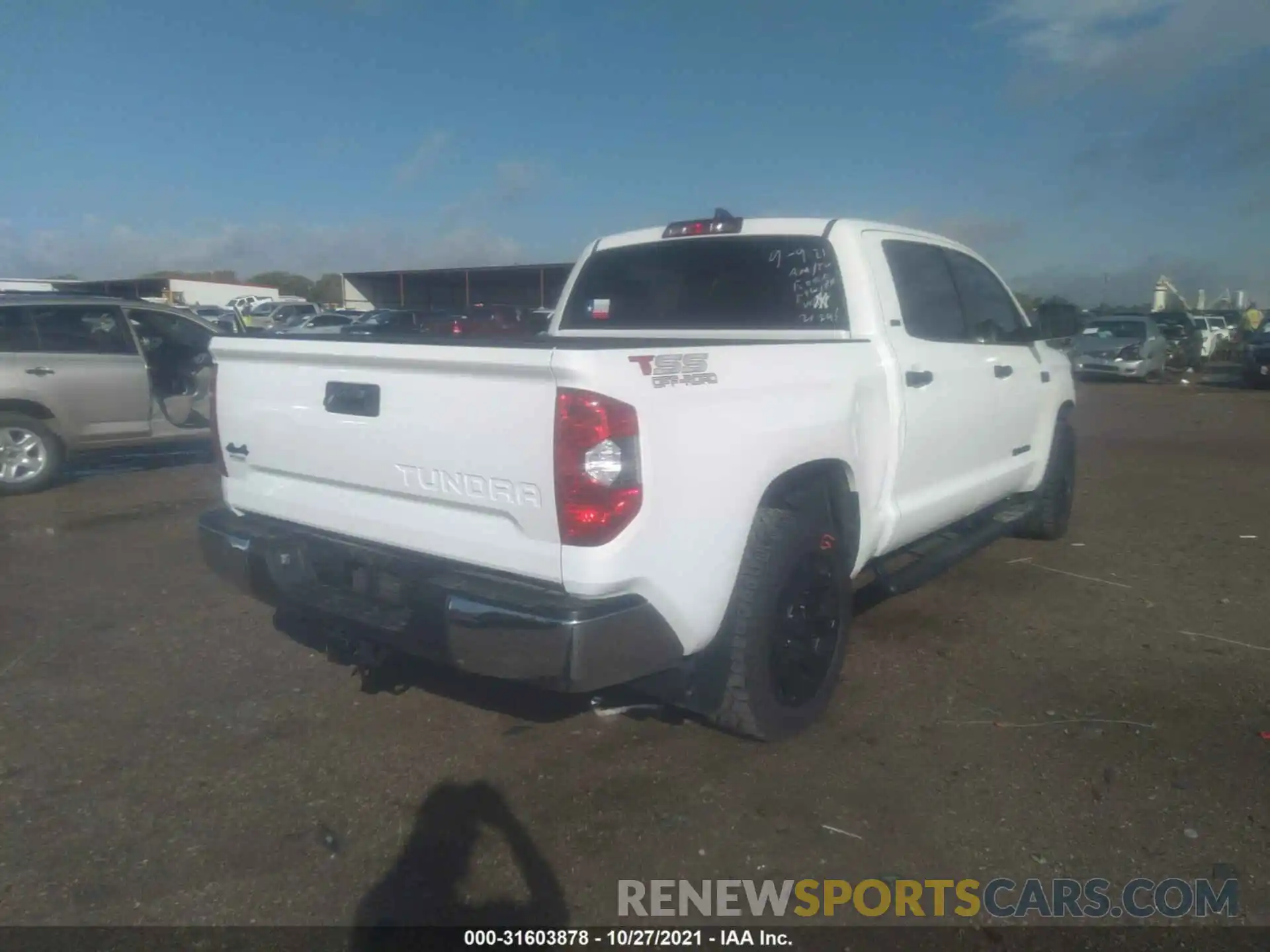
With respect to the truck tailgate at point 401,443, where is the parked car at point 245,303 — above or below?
below

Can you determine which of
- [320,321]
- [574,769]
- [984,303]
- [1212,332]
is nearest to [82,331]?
[574,769]

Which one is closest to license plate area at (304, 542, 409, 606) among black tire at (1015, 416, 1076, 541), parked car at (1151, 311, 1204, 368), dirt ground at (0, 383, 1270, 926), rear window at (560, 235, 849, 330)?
dirt ground at (0, 383, 1270, 926)

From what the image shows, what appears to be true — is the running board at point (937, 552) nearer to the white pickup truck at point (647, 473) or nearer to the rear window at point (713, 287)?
the white pickup truck at point (647, 473)

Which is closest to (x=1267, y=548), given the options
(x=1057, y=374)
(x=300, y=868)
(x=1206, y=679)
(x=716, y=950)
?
(x=1057, y=374)

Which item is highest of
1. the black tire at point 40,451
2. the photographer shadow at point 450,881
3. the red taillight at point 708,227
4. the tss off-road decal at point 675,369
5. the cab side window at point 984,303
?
the red taillight at point 708,227

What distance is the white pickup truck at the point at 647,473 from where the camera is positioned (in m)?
2.76

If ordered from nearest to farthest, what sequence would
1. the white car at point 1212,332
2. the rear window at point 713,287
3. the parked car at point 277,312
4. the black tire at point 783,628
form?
the black tire at point 783,628, the rear window at point 713,287, the white car at point 1212,332, the parked car at point 277,312

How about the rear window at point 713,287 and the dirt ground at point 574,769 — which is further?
the rear window at point 713,287

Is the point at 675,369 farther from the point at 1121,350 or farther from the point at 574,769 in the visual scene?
the point at 1121,350

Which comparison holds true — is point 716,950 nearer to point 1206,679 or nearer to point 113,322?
point 1206,679

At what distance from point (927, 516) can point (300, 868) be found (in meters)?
2.99

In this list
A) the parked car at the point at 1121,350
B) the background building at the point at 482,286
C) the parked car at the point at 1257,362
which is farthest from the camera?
the parked car at the point at 1121,350

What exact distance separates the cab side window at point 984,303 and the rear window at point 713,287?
116cm

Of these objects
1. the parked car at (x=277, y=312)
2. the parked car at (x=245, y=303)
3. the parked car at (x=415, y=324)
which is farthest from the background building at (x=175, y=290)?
the parked car at (x=415, y=324)
